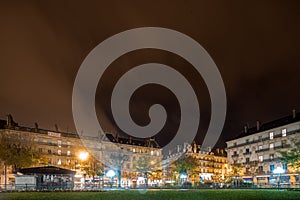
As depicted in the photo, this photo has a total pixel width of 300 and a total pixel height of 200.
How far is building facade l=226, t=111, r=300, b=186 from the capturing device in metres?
87.6

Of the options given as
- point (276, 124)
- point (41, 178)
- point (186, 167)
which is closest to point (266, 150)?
point (276, 124)

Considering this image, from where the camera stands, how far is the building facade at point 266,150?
8762 cm

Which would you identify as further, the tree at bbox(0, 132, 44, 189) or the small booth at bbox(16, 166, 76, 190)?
the tree at bbox(0, 132, 44, 189)

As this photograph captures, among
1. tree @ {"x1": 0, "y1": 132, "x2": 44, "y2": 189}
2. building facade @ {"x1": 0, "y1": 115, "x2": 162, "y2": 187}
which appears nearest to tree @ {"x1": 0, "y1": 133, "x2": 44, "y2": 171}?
tree @ {"x1": 0, "y1": 132, "x2": 44, "y2": 189}

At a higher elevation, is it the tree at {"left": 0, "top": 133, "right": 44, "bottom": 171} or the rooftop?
the rooftop

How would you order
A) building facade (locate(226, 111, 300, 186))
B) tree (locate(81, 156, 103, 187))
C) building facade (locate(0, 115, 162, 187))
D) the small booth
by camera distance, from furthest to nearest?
building facade (locate(0, 115, 162, 187)) < building facade (locate(226, 111, 300, 186)) < tree (locate(81, 156, 103, 187)) < the small booth

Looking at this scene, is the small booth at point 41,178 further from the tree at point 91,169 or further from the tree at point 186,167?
the tree at point 186,167

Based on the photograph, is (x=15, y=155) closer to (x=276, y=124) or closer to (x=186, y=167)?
(x=186, y=167)

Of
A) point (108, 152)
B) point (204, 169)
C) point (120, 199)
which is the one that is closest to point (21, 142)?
point (108, 152)

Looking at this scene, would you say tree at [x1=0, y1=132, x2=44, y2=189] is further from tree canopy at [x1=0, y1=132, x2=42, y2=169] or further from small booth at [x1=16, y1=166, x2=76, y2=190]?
small booth at [x1=16, y1=166, x2=76, y2=190]

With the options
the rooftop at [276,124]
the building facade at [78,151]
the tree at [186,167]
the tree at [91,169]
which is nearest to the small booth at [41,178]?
the tree at [91,169]

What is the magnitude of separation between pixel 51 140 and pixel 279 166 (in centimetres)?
6236

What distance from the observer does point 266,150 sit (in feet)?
321

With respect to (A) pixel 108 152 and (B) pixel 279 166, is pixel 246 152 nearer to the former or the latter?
(B) pixel 279 166
